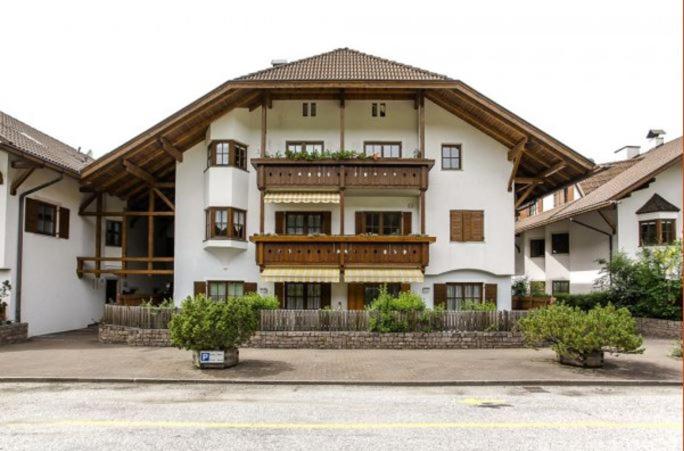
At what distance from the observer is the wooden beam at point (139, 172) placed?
22.3 m

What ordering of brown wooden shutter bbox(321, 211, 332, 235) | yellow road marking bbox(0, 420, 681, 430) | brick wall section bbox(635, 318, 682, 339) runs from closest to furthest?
1. yellow road marking bbox(0, 420, 681, 430)
2. brick wall section bbox(635, 318, 682, 339)
3. brown wooden shutter bbox(321, 211, 332, 235)

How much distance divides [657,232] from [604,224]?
9.34 feet

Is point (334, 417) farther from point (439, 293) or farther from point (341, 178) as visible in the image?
point (439, 293)

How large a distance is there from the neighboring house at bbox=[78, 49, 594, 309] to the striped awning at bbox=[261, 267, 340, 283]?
233 mm

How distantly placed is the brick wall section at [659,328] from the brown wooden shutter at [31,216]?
25520 millimetres

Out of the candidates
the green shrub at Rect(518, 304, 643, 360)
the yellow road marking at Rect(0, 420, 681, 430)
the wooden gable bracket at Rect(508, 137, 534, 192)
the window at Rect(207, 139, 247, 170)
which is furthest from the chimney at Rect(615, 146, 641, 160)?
the yellow road marking at Rect(0, 420, 681, 430)

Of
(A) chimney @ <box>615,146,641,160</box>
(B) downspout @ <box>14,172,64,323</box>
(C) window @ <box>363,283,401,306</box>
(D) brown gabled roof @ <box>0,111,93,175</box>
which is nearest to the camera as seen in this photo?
(D) brown gabled roof @ <box>0,111,93,175</box>

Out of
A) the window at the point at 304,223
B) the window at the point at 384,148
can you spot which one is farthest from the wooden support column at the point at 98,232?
the window at the point at 384,148

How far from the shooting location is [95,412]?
32.1ft

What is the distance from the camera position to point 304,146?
23.8m

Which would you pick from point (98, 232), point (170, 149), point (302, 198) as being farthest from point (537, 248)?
point (98, 232)

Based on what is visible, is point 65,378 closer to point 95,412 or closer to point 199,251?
point 95,412

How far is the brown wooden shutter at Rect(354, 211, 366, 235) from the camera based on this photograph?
2356 cm

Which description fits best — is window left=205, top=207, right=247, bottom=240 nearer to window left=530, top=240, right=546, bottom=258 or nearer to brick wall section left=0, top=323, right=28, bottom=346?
brick wall section left=0, top=323, right=28, bottom=346
